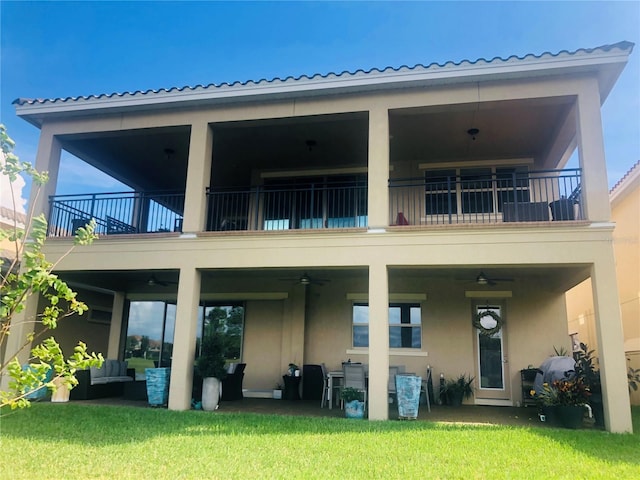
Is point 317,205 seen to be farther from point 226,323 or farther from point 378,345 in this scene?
point 378,345

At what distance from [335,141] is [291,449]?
701cm

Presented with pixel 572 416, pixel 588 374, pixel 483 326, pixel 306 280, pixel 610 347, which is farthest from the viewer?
pixel 483 326

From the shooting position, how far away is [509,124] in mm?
10422

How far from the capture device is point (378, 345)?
849 centimetres

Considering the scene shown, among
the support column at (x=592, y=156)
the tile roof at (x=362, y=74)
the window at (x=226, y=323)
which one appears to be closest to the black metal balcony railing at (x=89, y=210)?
the tile roof at (x=362, y=74)

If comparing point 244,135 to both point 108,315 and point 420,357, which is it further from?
point 108,315

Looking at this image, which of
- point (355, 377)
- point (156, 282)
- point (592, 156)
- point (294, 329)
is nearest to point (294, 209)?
point (294, 329)

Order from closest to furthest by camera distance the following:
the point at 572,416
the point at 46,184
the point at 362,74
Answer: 1. the point at 572,416
2. the point at 362,74
3. the point at 46,184

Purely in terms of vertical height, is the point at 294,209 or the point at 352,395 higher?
the point at 294,209

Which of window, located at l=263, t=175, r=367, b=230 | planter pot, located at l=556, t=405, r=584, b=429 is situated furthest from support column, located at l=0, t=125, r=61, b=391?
planter pot, located at l=556, t=405, r=584, b=429

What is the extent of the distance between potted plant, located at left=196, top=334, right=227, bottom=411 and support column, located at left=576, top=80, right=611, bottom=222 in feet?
23.0

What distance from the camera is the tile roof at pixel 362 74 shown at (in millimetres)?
8320

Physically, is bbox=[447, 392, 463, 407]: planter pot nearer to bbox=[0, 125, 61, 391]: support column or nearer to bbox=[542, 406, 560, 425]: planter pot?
bbox=[542, 406, 560, 425]: planter pot

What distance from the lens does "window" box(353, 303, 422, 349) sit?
38.9 feet
